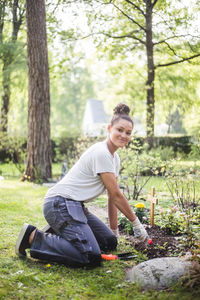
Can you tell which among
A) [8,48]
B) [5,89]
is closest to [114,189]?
[8,48]

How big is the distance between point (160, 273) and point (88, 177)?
106 centimetres

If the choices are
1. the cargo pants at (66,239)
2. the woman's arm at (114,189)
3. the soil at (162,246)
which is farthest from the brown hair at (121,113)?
the soil at (162,246)

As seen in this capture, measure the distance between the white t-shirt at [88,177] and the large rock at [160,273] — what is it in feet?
2.71

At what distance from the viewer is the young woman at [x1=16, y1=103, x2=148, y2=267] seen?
2891 millimetres

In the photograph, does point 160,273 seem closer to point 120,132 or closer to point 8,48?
point 120,132

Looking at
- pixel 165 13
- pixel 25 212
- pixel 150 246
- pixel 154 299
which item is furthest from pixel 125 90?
pixel 154 299

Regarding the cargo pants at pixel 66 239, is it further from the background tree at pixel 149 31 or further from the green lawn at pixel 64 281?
the background tree at pixel 149 31

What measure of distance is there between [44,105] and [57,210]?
5178mm

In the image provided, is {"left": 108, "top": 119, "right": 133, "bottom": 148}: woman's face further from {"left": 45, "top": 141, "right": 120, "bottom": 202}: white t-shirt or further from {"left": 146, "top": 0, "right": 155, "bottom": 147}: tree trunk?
{"left": 146, "top": 0, "right": 155, "bottom": 147}: tree trunk

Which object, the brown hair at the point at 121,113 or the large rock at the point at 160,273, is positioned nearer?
the large rock at the point at 160,273

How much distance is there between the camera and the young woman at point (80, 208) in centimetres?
289

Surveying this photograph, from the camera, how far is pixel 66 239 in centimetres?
294

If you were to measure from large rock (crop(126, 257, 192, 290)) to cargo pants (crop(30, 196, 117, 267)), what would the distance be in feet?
1.53

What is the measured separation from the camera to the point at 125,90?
1540 cm
